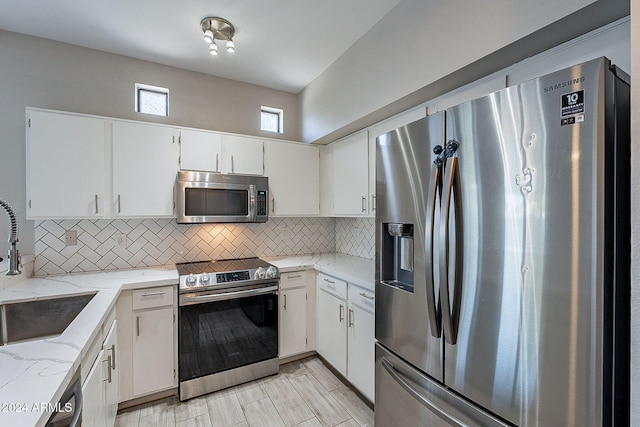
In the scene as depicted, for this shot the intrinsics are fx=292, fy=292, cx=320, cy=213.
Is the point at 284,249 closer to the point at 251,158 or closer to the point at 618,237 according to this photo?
the point at 251,158

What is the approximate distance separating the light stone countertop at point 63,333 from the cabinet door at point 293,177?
57 centimetres

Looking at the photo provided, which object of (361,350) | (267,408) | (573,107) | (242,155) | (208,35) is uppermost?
(208,35)

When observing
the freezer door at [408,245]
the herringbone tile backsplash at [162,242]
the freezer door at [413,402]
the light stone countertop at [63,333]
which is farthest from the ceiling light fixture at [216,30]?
the freezer door at [413,402]

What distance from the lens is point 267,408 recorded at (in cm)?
215

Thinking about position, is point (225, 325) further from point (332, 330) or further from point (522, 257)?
point (522, 257)

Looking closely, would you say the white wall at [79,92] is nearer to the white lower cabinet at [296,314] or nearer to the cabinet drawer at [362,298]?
the white lower cabinet at [296,314]

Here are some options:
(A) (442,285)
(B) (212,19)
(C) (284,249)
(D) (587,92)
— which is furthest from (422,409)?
(B) (212,19)

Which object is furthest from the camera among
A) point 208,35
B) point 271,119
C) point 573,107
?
point 271,119

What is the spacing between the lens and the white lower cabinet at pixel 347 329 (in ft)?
6.90

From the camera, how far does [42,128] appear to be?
81.8 inches

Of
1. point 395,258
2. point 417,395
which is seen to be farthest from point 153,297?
point 417,395

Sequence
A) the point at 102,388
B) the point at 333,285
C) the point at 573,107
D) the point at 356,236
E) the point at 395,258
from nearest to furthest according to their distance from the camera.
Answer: the point at 573,107 → the point at 102,388 → the point at 395,258 → the point at 333,285 → the point at 356,236

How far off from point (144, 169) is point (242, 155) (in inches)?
32.6

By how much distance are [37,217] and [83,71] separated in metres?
1.27
